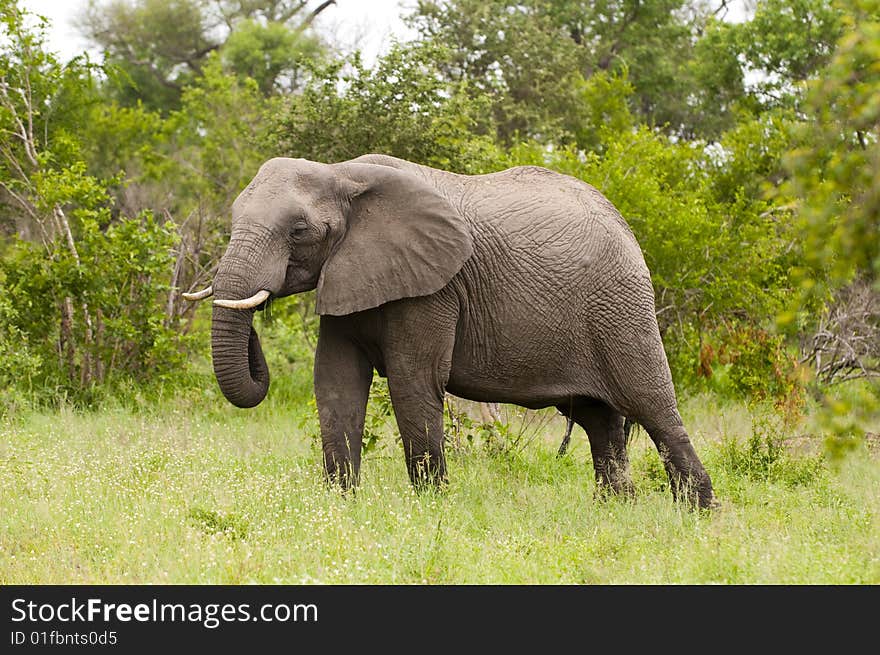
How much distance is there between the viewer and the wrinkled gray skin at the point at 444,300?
635cm

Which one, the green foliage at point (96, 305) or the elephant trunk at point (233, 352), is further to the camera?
the green foliage at point (96, 305)

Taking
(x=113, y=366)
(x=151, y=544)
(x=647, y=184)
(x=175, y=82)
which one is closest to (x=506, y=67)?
(x=647, y=184)

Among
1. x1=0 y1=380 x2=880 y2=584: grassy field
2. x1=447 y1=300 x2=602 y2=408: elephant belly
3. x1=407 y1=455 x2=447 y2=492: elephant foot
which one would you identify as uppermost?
x1=447 y1=300 x2=602 y2=408: elephant belly

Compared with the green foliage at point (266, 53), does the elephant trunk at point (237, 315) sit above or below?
below

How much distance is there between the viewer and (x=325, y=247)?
21.2 feet

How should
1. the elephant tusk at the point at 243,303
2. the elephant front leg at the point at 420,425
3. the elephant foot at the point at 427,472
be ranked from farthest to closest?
the elephant foot at the point at 427,472
the elephant front leg at the point at 420,425
the elephant tusk at the point at 243,303

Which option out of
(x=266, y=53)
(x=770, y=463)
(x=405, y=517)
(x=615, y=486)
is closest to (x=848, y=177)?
(x=405, y=517)

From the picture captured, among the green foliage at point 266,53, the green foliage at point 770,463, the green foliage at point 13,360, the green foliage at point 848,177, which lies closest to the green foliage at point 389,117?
the green foliage at point 13,360

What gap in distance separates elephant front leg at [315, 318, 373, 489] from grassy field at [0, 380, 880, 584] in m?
0.23

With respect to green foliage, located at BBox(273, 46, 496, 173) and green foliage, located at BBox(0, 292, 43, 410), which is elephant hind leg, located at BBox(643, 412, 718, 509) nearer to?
green foliage, located at BBox(273, 46, 496, 173)

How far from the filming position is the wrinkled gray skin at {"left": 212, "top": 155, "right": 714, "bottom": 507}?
6.35 m

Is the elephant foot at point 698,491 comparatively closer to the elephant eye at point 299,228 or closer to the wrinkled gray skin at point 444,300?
the wrinkled gray skin at point 444,300

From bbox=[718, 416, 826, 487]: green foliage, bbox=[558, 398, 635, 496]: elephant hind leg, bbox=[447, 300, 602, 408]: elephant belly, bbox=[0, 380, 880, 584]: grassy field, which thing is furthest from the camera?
bbox=[718, 416, 826, 487]: green foliage

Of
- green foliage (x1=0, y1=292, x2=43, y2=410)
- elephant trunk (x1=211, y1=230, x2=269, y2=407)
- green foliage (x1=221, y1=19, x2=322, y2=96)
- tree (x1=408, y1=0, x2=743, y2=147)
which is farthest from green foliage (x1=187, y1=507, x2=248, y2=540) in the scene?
green foliage (x1=221, y1=19, x2=322, y2=96)
